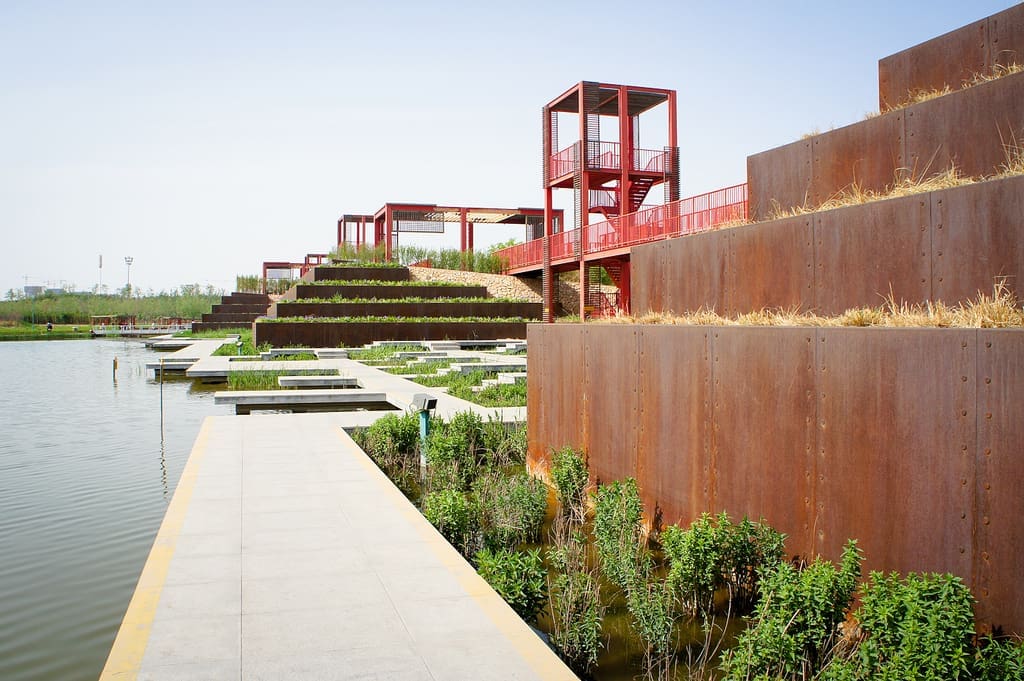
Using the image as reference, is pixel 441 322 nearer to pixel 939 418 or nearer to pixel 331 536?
pixel 331 536

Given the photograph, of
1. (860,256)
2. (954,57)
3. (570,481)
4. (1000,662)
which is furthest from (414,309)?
(1000,662)

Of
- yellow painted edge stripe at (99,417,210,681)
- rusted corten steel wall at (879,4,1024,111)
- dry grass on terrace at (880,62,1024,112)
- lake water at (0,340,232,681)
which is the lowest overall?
lake water at (0,340,232,681)

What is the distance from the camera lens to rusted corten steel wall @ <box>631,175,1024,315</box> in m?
3.99

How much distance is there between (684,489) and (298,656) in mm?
2955

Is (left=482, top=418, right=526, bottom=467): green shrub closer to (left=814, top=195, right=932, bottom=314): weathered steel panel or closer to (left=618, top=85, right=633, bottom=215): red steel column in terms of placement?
(left=814, top=195, right=932, bottom=314): weathered steel panel

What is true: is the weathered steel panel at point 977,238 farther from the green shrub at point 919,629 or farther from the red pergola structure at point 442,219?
the red pergola structure at point 442,219

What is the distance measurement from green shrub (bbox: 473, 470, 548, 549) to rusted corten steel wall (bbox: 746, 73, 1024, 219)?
3040 mm

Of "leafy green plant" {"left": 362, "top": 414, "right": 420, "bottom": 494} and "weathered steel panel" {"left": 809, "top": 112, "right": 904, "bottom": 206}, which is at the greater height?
"weathered steel panel" {"left": 809, "top": 112, "right": 904, "bottom": 206}

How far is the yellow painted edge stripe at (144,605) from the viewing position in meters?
3.17

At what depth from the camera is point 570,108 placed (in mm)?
25469

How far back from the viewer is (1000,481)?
3154 millimetres

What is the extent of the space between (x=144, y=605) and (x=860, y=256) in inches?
180

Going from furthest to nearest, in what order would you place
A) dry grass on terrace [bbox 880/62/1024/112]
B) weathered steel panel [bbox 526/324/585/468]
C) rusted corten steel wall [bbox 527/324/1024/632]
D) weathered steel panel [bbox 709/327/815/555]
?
weathered steel panel [bbox 526/324/585/468] → dry grass on terrace [bbox 880/62/1024/112] → weathered steel panel [bbox 709/327/815/555] → rusted corten steel wall [bbox 527/324/1024/632]

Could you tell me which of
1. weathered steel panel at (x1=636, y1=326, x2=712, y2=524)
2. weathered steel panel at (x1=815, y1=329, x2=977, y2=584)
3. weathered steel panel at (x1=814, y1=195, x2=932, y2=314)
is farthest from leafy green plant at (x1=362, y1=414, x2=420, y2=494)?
weathered steel panel at (x1=815, y1=329, x2=977, y2=584)
